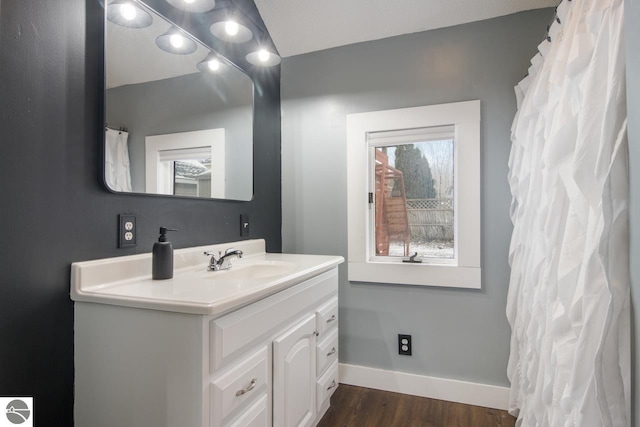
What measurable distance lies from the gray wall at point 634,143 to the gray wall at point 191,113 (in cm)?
153

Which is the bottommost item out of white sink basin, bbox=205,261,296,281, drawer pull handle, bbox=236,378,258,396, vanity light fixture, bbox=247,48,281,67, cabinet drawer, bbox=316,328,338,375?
cabinet drawer, bbox=316,328,338,375

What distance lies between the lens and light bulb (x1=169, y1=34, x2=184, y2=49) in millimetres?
1530

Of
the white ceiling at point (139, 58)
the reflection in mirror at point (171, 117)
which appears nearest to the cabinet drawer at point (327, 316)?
the reflection in mirror at point (171, 117)

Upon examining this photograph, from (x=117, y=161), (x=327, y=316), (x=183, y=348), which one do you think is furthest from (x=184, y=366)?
(x=327, y=316)

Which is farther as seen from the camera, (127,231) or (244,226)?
(244,226)

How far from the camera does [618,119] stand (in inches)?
32.0

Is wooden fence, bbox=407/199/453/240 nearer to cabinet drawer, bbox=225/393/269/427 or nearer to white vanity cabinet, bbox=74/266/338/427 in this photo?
white vanity cabinet, bbox=74/266/338/427

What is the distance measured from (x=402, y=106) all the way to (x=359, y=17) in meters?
0.59

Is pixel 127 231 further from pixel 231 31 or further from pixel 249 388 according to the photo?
pixel 231 31

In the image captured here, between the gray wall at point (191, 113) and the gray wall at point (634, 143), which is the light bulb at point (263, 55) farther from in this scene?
the gray wall at point (634, 143)

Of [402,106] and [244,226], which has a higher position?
[402,106]

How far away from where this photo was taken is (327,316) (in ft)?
5.70

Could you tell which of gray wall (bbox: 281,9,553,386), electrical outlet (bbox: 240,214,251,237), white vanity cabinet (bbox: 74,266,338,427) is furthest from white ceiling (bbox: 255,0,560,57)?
white vanity cabinet (bbox: 74,266,338,427)

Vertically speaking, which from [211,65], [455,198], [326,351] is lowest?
[326,351]
